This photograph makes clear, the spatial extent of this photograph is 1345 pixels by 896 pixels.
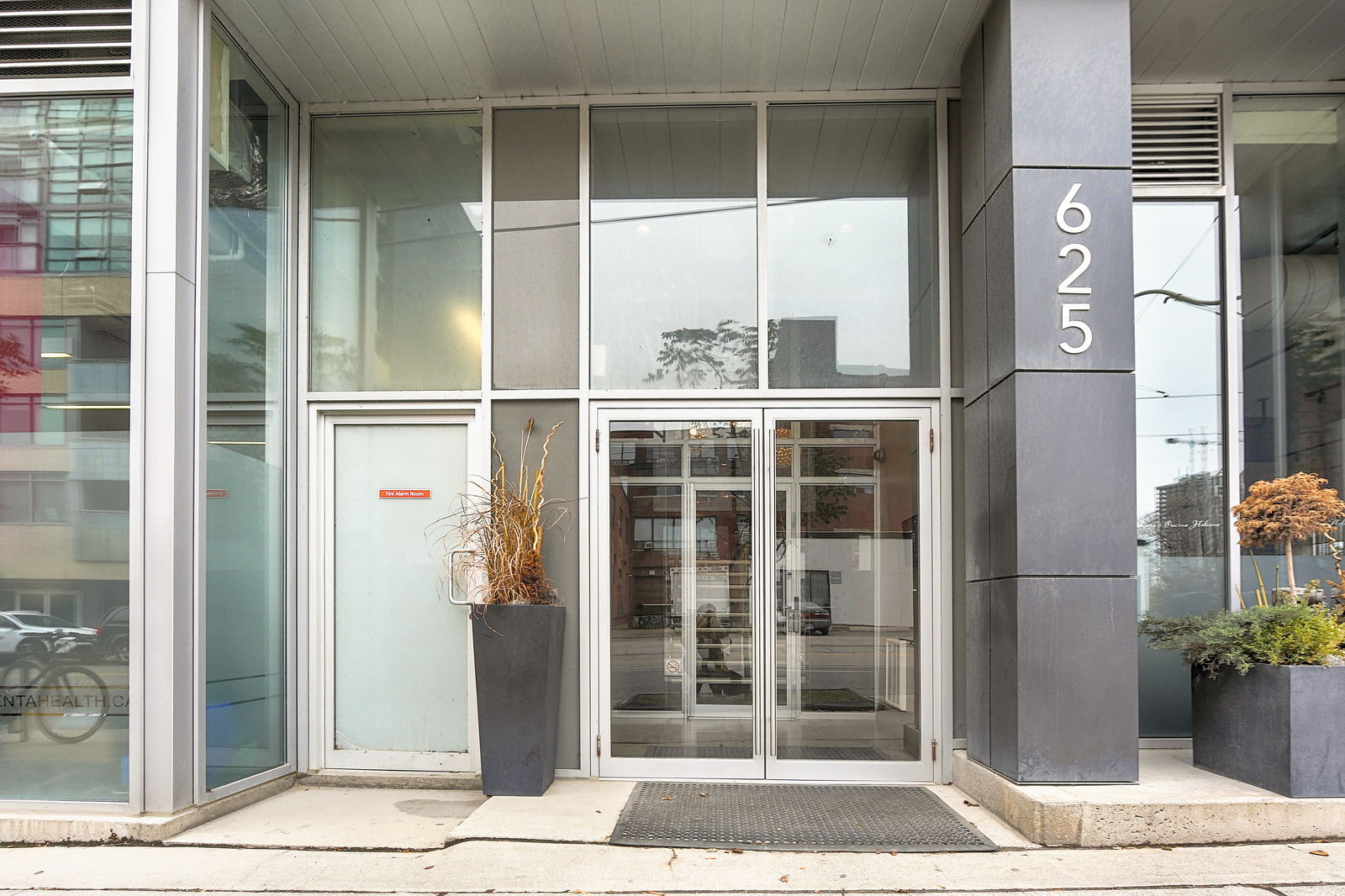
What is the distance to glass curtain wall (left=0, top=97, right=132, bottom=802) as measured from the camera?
4406 millimetres

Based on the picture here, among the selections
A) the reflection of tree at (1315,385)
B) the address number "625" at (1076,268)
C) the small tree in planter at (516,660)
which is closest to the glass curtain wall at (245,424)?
the small tree in planter at (516,660)

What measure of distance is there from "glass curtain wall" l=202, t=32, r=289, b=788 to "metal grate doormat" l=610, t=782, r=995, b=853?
212 cm

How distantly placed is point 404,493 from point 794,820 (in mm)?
2928

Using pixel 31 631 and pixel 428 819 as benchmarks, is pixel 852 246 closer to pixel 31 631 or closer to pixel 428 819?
pixel 428 819

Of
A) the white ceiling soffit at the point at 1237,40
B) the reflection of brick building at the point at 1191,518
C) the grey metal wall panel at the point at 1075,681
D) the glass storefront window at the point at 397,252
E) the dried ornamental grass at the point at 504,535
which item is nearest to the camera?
the grey metal wall panel at the point at 1075,681

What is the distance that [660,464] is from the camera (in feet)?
18.0

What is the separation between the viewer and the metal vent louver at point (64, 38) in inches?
180

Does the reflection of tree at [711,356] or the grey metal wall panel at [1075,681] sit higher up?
the reflection of tree at [711,356]

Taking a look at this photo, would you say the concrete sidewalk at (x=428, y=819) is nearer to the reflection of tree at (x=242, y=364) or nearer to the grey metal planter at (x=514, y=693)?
the grey metal planter at (x=514, y=693)

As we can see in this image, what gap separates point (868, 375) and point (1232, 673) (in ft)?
7.82

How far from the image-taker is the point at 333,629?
18.5 ft

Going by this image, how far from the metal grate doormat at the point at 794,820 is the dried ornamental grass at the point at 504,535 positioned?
1289mm

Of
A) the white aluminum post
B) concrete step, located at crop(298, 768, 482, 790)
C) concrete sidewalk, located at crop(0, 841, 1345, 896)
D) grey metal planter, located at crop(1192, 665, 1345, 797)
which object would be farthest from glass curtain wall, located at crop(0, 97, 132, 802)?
grey metal planter, located at crop(1192, 665, 1345, 797)

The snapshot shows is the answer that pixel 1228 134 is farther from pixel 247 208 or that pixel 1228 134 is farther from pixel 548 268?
pixel 247 208
